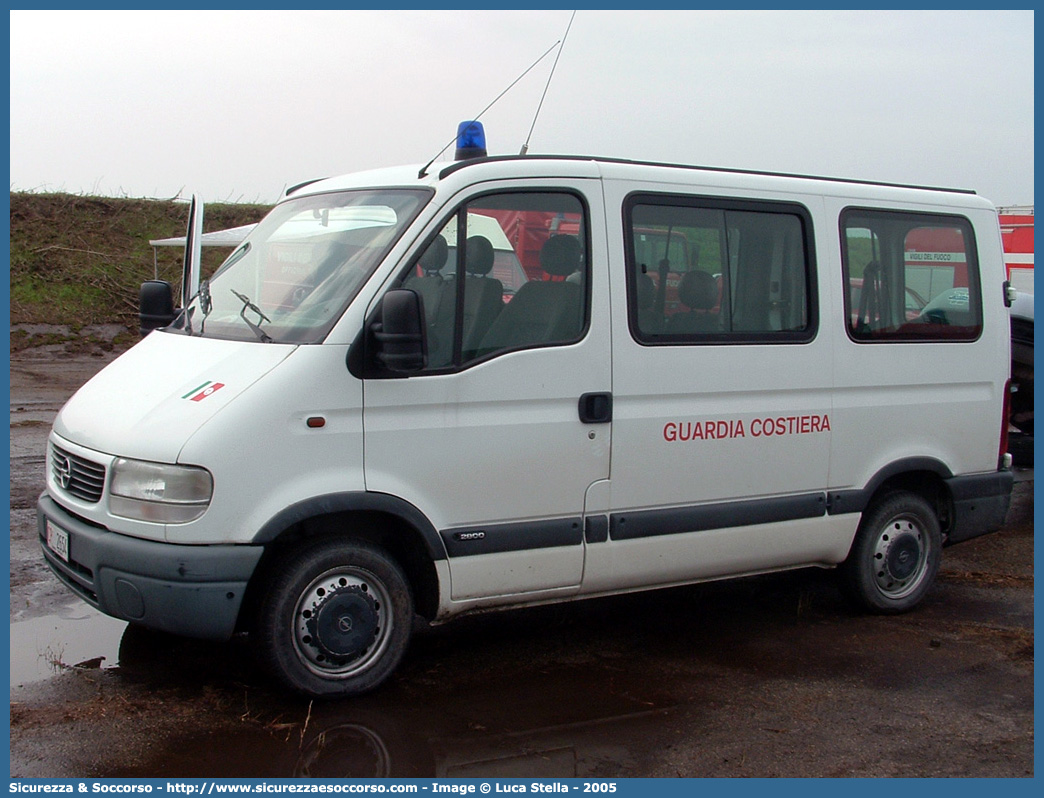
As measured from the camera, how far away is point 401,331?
4.44 m

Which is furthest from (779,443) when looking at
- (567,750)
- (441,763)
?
(441,763)

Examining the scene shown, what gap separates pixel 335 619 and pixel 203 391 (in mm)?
1103

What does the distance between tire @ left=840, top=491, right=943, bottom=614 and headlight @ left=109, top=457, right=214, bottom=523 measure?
3.65 m

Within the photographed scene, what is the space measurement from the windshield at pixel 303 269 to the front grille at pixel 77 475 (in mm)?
798

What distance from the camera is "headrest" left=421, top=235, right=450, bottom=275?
15.7ft

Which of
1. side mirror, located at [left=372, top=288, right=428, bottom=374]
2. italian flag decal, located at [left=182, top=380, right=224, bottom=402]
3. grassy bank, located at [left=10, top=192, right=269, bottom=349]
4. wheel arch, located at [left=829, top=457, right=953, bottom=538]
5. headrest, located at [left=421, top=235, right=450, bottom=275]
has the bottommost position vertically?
wheel arch, located at [left=829, top=457, right=953, bottom=538]

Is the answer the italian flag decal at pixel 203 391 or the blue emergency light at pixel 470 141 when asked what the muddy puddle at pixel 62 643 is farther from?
the blue emergency light at pixel 470 141

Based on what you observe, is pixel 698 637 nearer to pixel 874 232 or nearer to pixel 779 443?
pixel 779 443

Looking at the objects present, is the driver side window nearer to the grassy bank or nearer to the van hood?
the van hood

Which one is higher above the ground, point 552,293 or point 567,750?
point 552,293

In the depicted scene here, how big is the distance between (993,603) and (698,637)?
210 centimetres

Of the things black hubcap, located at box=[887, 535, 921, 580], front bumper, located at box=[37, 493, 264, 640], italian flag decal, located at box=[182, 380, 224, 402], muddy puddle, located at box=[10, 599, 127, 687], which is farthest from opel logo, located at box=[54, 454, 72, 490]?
black hubcap, located at box=[887, 535, 921, 580]

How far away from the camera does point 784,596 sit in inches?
266

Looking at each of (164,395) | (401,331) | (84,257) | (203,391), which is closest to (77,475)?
(164,395)
